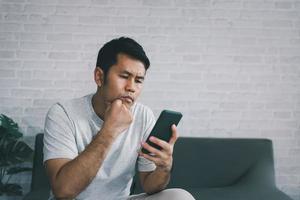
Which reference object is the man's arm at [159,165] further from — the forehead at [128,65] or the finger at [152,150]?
the forehead at [128,65]

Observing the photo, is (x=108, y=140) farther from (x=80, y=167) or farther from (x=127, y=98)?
(x=127, y=98)

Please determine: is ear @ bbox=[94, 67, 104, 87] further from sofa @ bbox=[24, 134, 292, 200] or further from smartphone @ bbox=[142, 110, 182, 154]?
sofa @ bbox=[24, 134, 292, 200]

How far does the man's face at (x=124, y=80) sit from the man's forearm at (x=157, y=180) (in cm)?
30

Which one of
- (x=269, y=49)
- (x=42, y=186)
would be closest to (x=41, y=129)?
(x=42, y=186)

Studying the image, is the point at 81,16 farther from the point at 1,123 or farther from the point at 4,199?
the point at 4,199

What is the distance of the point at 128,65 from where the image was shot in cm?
141

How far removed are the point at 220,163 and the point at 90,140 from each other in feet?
3.85

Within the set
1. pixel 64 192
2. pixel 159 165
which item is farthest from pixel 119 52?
pixel 64 192

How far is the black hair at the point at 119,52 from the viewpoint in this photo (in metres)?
1.43

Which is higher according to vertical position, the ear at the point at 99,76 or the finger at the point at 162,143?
the ear at the point at 99,76

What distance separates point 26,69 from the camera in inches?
94.0

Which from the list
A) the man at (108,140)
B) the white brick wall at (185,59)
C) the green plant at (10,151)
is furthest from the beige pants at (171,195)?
the white brick wall at (185,59)

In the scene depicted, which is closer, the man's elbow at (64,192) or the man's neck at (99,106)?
the man's elbow at (64,192)

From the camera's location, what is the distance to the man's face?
1.40m
